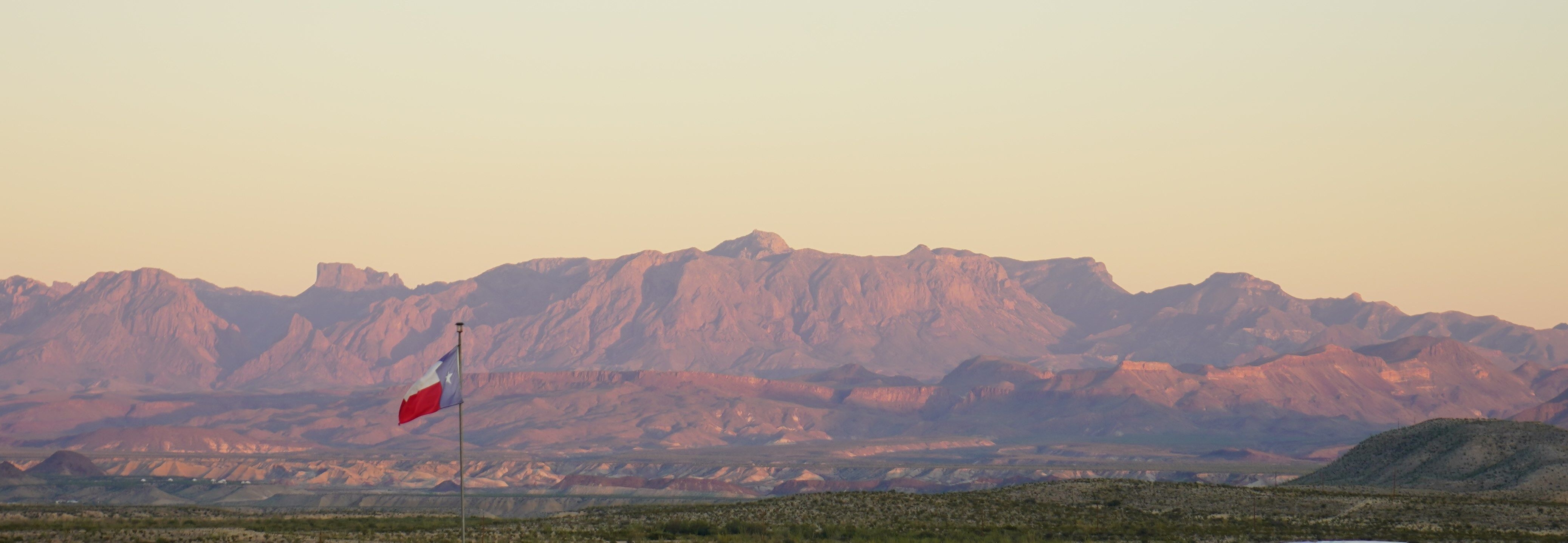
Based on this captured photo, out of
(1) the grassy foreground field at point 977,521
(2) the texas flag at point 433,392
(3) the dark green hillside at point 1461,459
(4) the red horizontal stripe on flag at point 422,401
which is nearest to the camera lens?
(2) the texas flag at point 433,392

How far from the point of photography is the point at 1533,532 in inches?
2462

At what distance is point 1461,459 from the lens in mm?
101688

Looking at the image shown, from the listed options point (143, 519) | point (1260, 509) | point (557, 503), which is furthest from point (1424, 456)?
point (557, 503)

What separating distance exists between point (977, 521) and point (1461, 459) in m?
48.3

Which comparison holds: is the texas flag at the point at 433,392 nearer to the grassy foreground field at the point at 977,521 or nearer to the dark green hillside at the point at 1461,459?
the grassy foreground field at the point at 977,521

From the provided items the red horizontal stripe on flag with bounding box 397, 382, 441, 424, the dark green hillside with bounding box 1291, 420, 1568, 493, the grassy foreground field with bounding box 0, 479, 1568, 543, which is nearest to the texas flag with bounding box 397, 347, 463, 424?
the red horizontal stripe on flag with bounding box 397, 382, 441, 424

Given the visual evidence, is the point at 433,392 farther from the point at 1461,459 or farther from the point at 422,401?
the point at 1461,459

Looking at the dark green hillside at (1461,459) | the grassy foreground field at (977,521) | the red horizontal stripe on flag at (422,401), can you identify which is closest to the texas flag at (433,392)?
the red horizontal stripe on flag at (422,401)

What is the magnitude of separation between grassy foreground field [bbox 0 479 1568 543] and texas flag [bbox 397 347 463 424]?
1235 centimetres

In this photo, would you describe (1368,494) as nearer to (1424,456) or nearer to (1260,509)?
(1260,509)

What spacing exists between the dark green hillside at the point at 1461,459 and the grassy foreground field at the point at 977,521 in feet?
47.3

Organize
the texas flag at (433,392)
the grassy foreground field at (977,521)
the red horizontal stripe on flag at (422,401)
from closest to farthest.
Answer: the texas flag at (433,392)
the red horizontal stripe on flag at (422,401)
the grassy foreground field at (977,521)

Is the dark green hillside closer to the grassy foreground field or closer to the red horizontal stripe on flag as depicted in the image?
the grassy foreground field

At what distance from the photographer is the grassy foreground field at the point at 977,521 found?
2372 inches
